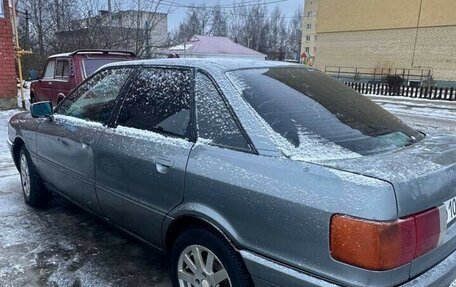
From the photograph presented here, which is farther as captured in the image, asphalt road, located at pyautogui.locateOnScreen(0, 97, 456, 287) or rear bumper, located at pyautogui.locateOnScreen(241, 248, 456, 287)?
asphalt road, located at pyautogui.locateOnScreen(0, 97, 456, 287)

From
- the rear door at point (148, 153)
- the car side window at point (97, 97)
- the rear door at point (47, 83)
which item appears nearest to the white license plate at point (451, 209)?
the rear door at point (148, 153)

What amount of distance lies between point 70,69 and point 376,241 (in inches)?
335

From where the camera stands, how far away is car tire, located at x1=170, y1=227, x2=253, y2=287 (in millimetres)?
2268

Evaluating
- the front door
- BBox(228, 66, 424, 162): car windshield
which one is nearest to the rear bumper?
BBox(228, 66, 424, 162): car windshield

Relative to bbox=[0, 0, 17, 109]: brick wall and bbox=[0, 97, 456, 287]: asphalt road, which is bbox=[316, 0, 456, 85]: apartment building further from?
bbox=[0, 97, 456, 287]: asphalt road

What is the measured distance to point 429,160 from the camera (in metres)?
2.18

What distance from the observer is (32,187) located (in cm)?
448

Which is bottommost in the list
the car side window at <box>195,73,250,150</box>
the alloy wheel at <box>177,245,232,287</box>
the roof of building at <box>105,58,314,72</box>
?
the alloy wheel at <box>177,245,232,287</box>

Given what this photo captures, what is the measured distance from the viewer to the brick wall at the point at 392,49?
34844 mm

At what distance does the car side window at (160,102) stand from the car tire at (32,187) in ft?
5.94

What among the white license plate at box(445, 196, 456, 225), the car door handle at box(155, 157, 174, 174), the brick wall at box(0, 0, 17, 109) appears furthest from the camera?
the brick wall at box(0, 0, 17, 109)

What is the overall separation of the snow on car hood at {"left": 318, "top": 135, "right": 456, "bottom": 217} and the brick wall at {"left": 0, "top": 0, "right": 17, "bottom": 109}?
11744mm

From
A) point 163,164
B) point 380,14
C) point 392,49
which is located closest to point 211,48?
point 380,14

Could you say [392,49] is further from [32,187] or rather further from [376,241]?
[376,241]
